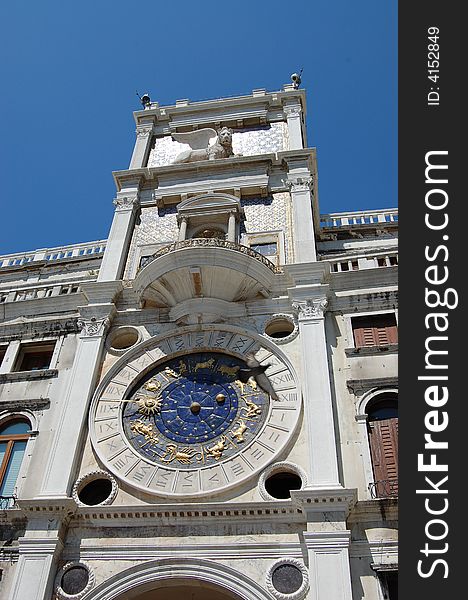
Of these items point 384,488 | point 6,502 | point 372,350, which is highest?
point 372,350

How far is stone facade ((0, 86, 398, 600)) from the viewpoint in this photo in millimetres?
12648

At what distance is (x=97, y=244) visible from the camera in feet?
77.7

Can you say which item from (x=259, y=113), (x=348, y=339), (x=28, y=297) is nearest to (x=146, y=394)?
(x=348, y=339)

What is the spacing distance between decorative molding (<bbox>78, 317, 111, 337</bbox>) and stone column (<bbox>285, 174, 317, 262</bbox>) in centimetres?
556

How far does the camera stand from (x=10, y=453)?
15.7 meters

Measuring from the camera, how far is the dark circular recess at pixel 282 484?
1391cm

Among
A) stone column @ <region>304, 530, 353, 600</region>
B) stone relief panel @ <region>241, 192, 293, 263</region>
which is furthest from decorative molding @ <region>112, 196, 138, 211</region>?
stone column @ <region>304, 530, 353, 600</region>

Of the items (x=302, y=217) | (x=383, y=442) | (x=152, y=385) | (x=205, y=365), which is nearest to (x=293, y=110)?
(x=302, y=217)

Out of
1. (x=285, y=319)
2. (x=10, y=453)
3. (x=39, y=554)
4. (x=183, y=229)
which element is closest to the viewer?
(x=39, y=554)

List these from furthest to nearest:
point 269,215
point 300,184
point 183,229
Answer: point 300,184
point 269,215
point 183,229

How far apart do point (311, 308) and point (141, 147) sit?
1152 cm

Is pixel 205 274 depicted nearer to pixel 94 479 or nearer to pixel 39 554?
pixel 94 479

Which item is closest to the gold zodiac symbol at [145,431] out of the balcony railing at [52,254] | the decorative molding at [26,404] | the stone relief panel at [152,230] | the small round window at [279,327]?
the decorative molding at [26,404]

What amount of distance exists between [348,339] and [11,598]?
9.34 meters
